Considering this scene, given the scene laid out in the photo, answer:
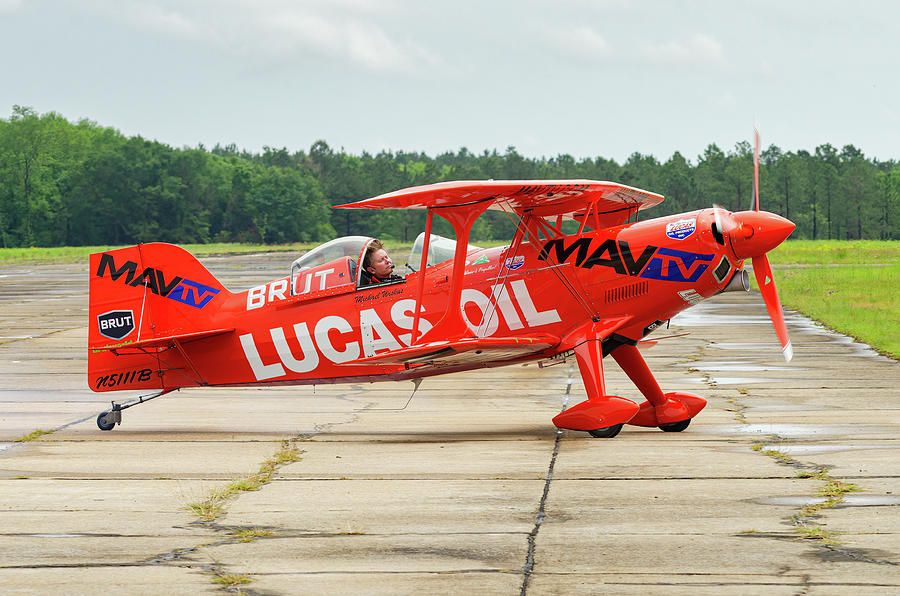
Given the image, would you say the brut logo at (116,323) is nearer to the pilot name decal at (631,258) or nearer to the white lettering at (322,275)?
the white lettering at (322,275)

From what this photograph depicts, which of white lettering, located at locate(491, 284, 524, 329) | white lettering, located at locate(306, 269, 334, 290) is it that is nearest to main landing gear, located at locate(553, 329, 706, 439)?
white lettering, located at locate(491, 284, 524, 329)

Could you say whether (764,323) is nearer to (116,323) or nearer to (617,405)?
(617,405)

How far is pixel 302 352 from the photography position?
13.2 metres

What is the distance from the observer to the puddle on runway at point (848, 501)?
27.7 ft

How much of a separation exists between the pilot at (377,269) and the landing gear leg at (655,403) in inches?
110

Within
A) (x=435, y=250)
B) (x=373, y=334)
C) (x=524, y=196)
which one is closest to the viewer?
(x=524, y=196)

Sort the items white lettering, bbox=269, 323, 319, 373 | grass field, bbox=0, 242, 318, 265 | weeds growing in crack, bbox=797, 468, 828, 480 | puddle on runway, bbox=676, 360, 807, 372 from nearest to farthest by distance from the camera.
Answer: weeds growing in crack, bbox=797, 468, 828, 480 < white lettering, bbox=269, 323, 319, 373 < puddle on runway, bbox=676, 360, 807, 372 < grass field, bbox=0, 242, 318, 265

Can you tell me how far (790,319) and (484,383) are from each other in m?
14.6

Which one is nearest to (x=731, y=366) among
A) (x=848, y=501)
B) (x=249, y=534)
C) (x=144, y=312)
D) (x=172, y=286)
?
(x=172, y=286)

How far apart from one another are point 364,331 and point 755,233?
449 centimetres

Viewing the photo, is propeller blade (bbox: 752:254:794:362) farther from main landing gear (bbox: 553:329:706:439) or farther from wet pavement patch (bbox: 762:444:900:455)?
wet pavement patch (bbox: 762:444:900:455)

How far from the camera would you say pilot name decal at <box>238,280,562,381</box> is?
12.5 meters

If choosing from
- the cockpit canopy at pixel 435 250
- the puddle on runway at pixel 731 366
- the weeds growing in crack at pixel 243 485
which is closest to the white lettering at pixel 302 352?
the weeds growing in crack at pixel 243 485

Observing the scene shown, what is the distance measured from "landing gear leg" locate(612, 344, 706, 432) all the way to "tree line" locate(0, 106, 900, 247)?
121 m
